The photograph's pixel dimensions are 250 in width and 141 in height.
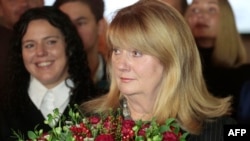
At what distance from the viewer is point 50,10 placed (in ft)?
9.88

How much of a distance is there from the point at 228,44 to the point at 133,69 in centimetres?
137

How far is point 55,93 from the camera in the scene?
291 centimetres

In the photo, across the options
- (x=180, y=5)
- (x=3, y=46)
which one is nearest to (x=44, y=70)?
(x=3, y=46)

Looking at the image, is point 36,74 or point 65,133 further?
point 36,74

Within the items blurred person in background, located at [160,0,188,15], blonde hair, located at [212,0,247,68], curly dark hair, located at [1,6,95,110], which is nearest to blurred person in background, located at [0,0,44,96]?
curly dark hair, located at [1,6,95,110]

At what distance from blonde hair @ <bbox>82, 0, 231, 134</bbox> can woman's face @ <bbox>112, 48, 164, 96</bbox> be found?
3 centimetres

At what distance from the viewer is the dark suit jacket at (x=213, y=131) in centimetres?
216

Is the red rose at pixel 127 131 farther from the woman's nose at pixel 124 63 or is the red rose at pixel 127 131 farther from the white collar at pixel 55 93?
the white collar at pixel 55 93

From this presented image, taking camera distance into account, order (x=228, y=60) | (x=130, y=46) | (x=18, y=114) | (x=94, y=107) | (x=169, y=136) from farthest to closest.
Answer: (x=228, y=60) < (x=18, y=114) < (x=94, y=107) < (x=130, y=46) < (x=169, y=136)

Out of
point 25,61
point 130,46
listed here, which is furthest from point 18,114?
point 130,46

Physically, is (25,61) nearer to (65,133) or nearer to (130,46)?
(130,46)

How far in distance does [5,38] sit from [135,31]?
1.43 m

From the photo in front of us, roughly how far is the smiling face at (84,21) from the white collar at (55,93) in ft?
1.60

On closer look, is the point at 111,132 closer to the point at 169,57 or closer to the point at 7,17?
the point at 169,57
